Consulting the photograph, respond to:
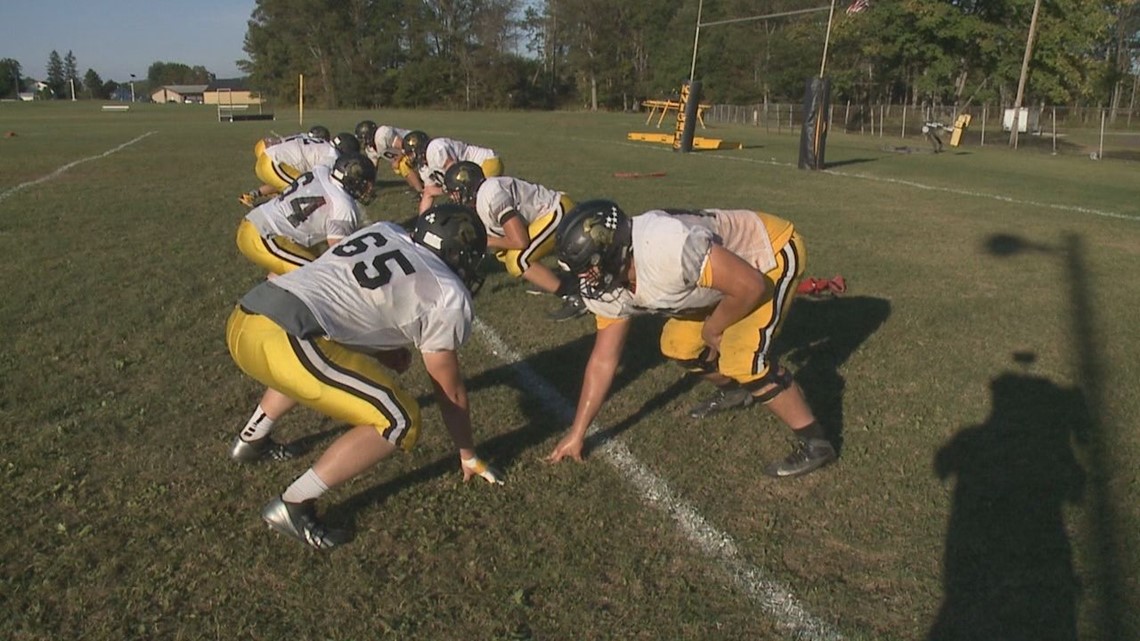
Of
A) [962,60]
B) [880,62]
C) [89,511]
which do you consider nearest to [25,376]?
[89,511]

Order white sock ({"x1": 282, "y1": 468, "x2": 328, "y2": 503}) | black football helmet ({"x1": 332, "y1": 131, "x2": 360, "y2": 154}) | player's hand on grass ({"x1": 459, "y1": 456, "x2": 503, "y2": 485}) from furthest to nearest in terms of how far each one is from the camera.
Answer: black football helmet ({"x1": 332, "y1": 131, "x2": 360, "y2": 154}) → player's hand on grass ({"x1": 459, "y1": 456, "x2": 503, "y2": 485}) → white sock ({"x1": 282, "y1": 468, "x2": 328, "y2": 503})

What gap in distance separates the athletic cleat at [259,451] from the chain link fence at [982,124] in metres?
29.6

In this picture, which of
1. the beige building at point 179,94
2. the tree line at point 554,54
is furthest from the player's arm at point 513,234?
the beige building at point 179,94

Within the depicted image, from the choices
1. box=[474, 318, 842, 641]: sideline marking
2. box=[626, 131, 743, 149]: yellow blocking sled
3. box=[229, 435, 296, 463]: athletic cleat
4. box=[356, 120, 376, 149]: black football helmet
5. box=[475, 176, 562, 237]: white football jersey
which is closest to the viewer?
box=[474, 318, 842, 641]: sideline marking

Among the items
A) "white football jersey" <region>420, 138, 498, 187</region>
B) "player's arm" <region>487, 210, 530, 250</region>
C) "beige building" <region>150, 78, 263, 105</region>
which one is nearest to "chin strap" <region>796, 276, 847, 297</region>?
"player's arm" <region>487, 210, 530, 250</region>

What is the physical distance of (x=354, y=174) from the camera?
6.67 m

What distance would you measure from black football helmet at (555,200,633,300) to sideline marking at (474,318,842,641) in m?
1.12

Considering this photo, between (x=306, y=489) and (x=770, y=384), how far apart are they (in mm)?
2342

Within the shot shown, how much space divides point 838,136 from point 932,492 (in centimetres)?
3751

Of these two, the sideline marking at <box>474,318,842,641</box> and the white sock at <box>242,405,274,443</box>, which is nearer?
the sideline marking at <box>474,318,842,641</box>

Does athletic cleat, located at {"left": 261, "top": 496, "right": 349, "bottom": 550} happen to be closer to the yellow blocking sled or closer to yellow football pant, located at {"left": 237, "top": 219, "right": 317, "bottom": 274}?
yellow football pant, located at {"left": 237, "top": 219, "right": 317, "bottom": 274}

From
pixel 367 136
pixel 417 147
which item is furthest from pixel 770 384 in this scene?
pixel 367 136

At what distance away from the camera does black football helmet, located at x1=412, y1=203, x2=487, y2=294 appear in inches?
148

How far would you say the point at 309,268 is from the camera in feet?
12.2
